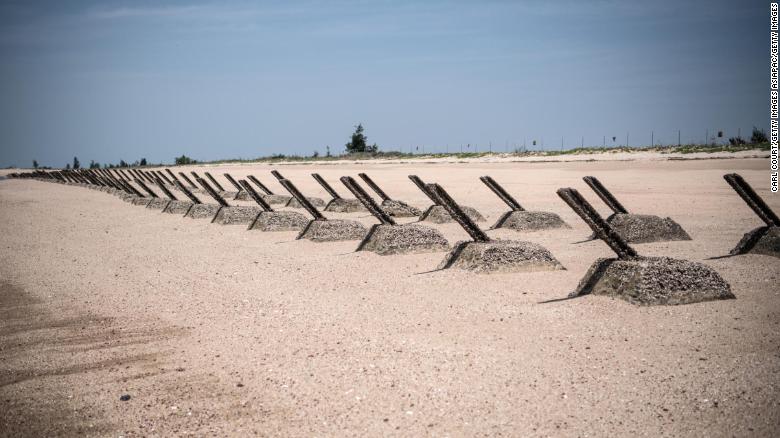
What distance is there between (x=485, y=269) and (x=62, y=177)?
2159 inches

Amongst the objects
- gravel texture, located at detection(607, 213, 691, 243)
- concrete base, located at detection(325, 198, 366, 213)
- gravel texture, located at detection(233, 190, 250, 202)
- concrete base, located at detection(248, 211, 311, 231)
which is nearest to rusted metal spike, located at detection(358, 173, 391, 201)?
concrete base, located at detection(248, 211, 311, 231)

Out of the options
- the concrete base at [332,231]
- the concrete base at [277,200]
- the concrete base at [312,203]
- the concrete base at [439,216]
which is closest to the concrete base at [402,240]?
the concrete base at [332,231]

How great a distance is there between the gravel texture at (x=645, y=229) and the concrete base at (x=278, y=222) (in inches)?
247

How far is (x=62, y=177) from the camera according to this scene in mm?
54625

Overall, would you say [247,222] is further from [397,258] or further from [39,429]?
[39,429]

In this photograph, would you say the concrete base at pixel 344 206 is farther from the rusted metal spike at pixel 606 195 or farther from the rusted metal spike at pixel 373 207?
the rusted metal spike at pixel 606 195

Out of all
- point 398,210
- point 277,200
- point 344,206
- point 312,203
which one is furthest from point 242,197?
point 398,210

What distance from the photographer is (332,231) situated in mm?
11703

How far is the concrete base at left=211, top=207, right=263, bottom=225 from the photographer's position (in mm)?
15523

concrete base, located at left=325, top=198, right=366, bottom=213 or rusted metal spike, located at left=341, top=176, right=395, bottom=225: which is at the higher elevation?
rusted metal spike, located at left=341, top=176, right=395, bottom=225

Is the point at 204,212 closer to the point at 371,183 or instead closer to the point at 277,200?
the point at 277,200

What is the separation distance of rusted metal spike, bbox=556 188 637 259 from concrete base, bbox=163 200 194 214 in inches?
568

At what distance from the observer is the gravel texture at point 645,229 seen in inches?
403

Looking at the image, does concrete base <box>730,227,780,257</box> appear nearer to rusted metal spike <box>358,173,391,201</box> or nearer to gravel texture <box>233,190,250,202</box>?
rusted metal spike <box>358,173,391,201</box>
